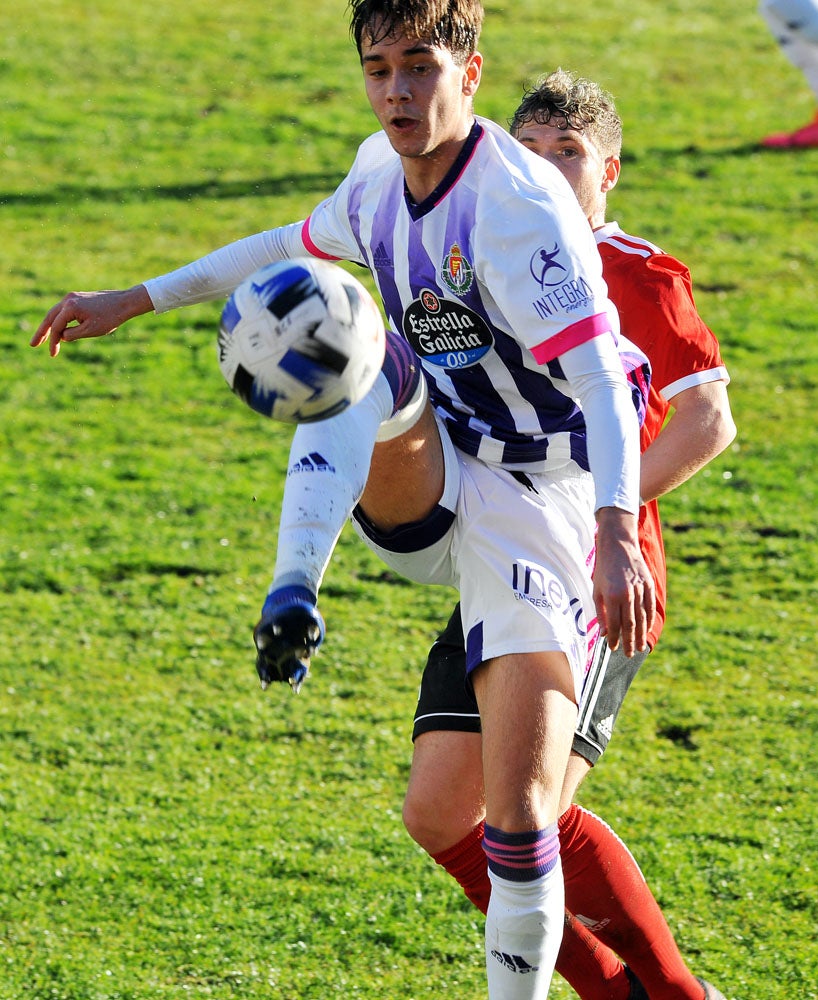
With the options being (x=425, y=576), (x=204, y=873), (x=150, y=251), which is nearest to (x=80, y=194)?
(x=150, y=251)

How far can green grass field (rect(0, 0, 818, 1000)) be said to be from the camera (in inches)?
176

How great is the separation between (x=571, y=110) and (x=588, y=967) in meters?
2.41

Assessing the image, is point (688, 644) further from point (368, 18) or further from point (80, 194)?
point (80, 194)

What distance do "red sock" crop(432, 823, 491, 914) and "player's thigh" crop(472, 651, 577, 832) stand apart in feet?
1.34

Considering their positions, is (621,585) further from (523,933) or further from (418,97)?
(418,97)

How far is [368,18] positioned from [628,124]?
10.5 metres

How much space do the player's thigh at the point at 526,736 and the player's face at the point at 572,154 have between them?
148cm

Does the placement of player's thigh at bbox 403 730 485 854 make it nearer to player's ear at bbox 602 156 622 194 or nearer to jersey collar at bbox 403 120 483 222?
jersey collar at bbox 403 120 483 222

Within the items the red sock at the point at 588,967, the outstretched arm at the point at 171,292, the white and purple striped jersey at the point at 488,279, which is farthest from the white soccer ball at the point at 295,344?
the red sock at the point at 588,967

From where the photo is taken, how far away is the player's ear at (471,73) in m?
3.50

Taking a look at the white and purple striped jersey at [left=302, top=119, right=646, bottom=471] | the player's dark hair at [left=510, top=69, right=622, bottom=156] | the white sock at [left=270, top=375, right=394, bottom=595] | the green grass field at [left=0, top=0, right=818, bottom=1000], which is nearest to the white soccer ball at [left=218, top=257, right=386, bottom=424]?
the white sock at [left=270, top=375, right=394, bottom=595]

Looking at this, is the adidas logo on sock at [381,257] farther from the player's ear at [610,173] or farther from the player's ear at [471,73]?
the player's ear at [610,173]

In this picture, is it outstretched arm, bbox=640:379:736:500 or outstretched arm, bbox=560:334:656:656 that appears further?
outstretched arm, bbox=640:379:736:500

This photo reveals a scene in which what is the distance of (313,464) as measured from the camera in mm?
3246
